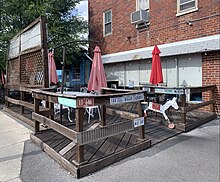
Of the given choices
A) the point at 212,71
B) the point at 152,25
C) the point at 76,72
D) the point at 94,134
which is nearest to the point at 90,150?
Answer: the point at 94,134

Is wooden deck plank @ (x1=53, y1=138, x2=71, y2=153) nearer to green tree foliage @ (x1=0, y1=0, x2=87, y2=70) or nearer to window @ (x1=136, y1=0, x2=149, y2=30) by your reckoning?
window @ (x1=136, y1=0, x2=149, y2=30)

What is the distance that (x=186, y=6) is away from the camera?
7512 mm

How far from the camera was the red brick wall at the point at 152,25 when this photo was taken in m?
6.97

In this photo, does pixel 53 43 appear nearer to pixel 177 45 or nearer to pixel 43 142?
pixel 177 45

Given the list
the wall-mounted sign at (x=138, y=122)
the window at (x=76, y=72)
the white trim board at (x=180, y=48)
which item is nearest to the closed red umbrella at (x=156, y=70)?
the white trim board at (x=180, y=48)

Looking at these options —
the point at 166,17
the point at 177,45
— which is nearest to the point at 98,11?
the point at 166,17

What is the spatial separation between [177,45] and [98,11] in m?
6.03

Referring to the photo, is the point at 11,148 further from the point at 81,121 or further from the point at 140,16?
the point at 140,16

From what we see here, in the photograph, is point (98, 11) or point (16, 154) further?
point (98, 11)

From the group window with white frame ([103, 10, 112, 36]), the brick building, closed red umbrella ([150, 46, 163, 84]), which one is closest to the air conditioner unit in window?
the brick building

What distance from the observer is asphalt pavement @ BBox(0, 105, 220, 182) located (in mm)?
2963

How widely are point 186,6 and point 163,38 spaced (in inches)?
55.6

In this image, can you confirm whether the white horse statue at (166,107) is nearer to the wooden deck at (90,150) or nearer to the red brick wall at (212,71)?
the wooden deck at (90,150)

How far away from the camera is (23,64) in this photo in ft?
23.2
